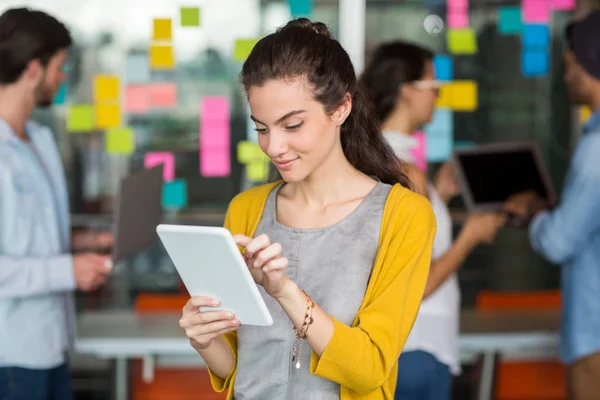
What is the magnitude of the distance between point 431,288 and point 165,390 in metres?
1.30

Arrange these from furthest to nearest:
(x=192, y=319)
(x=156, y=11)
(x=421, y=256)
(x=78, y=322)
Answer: (x=156, y=11) → (x=78, y=322) → (x=421, y=256) → (x=192, y=319)

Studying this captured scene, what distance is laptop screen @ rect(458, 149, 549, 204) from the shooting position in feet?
10.0

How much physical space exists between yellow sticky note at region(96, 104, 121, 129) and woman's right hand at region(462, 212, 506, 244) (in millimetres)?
2395

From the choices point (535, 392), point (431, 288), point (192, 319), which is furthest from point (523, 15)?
point (192, 319)

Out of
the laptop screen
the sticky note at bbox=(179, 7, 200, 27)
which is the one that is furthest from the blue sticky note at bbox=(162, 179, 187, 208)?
the laptop screen

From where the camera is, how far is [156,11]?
4.63m

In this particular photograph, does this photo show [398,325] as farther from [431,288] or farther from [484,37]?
[484,37]

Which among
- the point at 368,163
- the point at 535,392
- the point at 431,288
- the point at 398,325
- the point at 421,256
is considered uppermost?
the point at 368,163

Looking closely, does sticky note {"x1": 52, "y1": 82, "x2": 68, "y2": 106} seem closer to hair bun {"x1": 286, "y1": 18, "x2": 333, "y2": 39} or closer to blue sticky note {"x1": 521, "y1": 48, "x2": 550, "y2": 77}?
blue sticky note {"x1": 521, "y1": 48, "x2": 550, "y2": 77}

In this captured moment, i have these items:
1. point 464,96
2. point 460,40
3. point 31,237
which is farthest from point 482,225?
point 460,40

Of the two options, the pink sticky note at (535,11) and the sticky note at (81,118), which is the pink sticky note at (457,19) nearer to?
the pink sticky note at (535,11)

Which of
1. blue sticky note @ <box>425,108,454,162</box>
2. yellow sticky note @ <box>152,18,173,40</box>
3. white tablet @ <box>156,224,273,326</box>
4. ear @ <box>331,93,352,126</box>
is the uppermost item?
yellow sticky note @ <box>152,18,173,40</box>

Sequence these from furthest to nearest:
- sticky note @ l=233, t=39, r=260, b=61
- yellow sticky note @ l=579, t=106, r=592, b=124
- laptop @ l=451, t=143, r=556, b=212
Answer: yellow sticky note @ l=579, t=106, r=592, b=124 → sticky note @ l=233, t=39, r=260, b=61 → laptop @ l=451, t=143, r=556, b=212

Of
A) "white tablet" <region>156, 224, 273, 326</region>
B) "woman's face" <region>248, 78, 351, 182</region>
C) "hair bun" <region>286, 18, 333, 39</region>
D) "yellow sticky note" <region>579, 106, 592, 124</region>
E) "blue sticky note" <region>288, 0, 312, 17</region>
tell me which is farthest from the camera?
"yellow sticky note" <region>579, 106, 592, 124</region>
